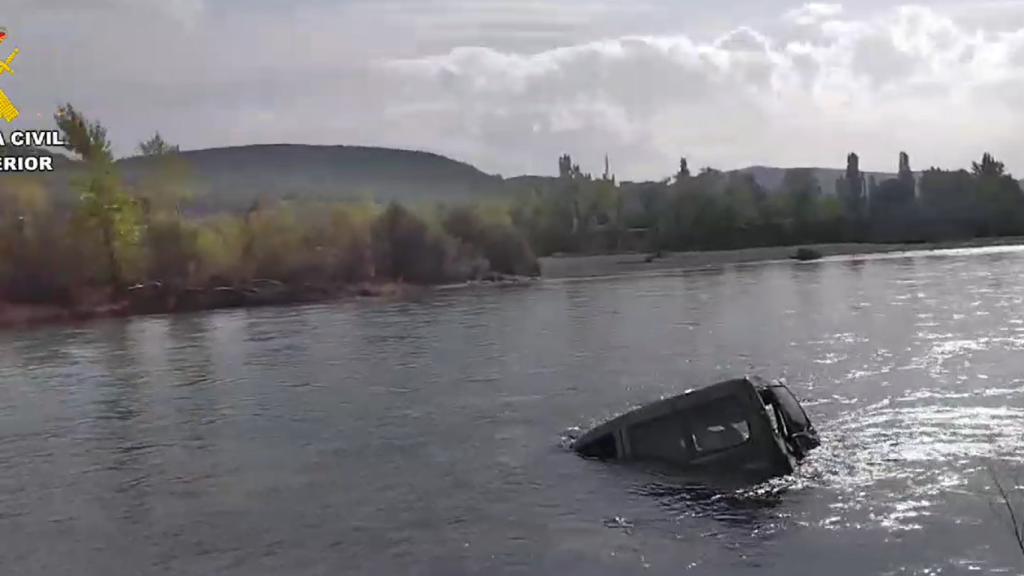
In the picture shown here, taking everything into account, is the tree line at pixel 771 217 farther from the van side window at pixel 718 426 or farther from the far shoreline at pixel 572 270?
the van side window at pixel 718 426

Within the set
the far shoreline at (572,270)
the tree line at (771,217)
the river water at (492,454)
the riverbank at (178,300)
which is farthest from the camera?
the tree line at (771,217)

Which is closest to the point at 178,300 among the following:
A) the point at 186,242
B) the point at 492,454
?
the point at 186,242

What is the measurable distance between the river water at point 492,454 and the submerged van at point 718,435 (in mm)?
650

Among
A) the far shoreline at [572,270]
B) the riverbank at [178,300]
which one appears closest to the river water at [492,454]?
the riverbank at [178,300]

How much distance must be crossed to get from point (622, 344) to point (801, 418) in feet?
71.4

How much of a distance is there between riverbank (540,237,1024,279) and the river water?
6377 centimetres

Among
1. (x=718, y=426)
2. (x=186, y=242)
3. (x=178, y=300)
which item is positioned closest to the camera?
(x=718, y=426)

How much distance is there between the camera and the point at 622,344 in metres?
46.5

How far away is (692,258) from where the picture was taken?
134m

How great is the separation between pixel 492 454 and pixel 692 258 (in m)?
112

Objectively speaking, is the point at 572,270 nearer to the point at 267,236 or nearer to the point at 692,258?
the point at 692,258

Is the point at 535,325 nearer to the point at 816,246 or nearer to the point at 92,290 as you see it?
the point at 92,290

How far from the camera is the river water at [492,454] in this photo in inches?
720

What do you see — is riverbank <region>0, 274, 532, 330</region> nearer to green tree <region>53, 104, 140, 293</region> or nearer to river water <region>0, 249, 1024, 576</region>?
green tree <region>53, 104, 140, 293</region>
